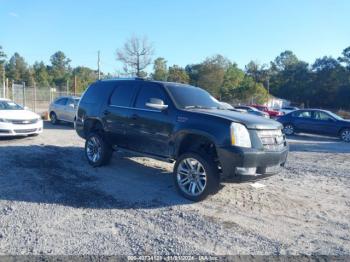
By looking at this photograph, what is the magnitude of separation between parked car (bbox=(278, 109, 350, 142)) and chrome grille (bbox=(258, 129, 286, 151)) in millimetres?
12655

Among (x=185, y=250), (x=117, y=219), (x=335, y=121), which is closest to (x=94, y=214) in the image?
(x=117, y=219)

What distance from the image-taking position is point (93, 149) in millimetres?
8047

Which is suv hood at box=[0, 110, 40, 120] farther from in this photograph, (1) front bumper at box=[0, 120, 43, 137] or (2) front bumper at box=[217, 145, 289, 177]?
(2) front bumper at box=[217, 145, 289, 177]

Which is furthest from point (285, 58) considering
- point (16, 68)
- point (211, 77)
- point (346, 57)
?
point (16, 68)

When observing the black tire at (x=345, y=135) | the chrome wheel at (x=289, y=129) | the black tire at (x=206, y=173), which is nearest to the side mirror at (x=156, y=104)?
the black tire at (x=206, y=173)

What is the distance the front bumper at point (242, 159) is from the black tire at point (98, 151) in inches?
124

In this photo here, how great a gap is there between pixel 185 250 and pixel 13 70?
9709cm

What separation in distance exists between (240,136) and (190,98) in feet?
5.62

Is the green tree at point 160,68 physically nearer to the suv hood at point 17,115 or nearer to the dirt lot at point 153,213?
the suv hood at point 17,115

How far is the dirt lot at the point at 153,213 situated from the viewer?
4.20m

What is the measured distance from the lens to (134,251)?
3.98 metres

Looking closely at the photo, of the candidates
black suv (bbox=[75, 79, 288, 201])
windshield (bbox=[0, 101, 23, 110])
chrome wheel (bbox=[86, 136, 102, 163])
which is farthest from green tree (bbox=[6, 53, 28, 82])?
black suv (bbox=[75, 79, 288, 201])

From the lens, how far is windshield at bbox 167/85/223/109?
21.6ft

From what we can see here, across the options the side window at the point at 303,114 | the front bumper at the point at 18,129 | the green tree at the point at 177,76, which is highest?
the green tree at the point at 177,76
